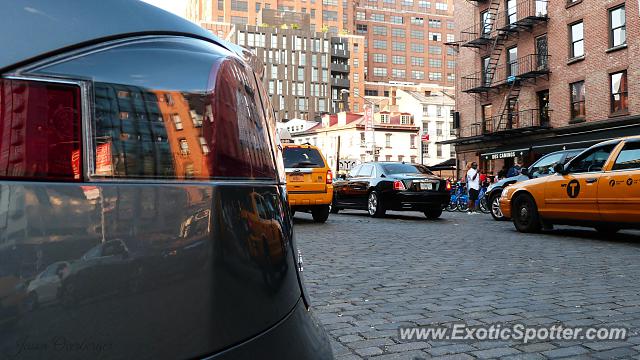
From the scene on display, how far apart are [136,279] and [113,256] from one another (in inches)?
2.5

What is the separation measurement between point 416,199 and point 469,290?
8.59 m

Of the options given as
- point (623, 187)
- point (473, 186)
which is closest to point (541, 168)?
point (623, 187)

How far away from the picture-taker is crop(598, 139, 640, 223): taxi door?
7.86 m

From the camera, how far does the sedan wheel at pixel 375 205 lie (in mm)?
13953

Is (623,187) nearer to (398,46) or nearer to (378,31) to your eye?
(398,46)

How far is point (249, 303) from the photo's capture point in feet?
3.97

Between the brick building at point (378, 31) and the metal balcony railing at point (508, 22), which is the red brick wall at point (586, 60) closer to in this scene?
the metal balcony railing at point (508, 22)

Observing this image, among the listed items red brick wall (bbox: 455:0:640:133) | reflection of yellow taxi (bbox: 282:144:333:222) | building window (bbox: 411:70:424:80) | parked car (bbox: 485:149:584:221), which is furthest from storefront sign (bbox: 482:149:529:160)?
building window (bbox: 411:70:424:80)

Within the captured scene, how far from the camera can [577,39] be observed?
27.0m

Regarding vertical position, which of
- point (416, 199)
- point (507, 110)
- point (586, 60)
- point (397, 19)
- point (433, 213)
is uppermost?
point (397, 19)

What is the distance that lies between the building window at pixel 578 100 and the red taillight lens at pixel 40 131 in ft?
94.3

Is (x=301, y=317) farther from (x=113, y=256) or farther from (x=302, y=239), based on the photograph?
(x=302, y=239)

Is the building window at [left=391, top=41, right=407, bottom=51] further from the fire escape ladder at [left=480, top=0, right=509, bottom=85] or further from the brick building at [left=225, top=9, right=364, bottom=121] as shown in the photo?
the fire escape ladder at [left=480, top=0, right=509, bottom=85]

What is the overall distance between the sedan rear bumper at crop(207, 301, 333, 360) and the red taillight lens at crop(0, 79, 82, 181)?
1.58 feet
